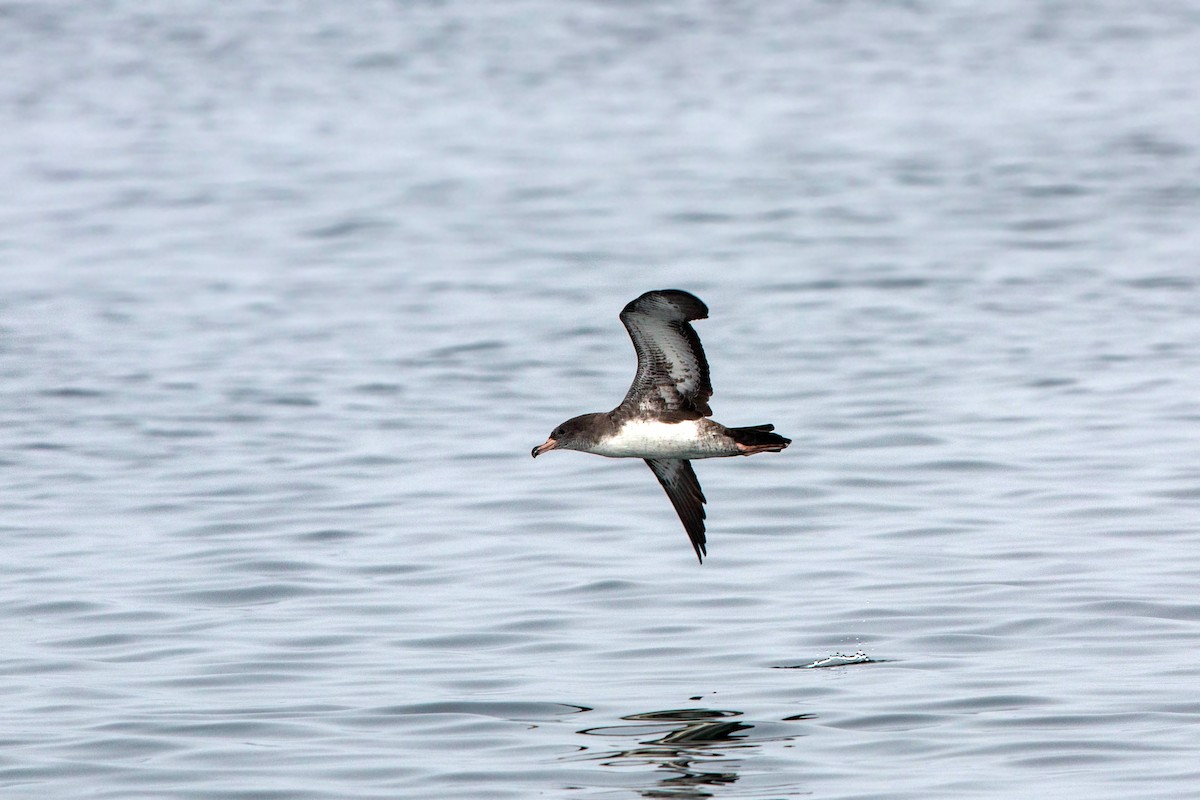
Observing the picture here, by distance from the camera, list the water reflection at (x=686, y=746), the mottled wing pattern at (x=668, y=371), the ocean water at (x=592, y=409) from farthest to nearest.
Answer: the mottled wing pattern at (x=668, y=371) → the ocean water at (x=592, y=409) → the water reflection at (x=686, y=746)

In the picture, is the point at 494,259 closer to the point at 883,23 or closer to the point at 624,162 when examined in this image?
the point at 624,162

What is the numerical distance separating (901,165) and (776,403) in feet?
58.3

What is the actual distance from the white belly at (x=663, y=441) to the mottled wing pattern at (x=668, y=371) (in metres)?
0.10

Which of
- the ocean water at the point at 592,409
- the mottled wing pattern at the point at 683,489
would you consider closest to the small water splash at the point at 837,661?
the ocean water at the point at 592,409

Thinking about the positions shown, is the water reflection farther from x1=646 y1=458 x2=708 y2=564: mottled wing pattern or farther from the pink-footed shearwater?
x1=646 y1=458 x2=708 y2=564: mottled wing pattern

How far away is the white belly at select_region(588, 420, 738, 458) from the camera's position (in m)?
11.3

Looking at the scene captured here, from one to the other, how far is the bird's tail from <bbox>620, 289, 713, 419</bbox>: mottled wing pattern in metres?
0.48

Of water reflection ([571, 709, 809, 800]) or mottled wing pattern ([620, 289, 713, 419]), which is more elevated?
mottled wing pattern ([620, 289, 713, 419])

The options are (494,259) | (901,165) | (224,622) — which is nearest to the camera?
(224,622)

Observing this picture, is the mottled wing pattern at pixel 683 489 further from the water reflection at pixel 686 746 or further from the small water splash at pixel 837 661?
the water reflection at pixel 686 746

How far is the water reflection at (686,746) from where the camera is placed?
31.8ft

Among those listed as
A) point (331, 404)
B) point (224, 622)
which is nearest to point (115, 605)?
point (224, 622)

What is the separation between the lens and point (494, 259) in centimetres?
3052

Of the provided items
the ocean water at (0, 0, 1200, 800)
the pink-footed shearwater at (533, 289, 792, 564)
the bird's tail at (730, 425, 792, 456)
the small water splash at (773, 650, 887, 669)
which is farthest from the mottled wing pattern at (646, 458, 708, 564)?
the bird's tail at (730, 425, 792, 456)
